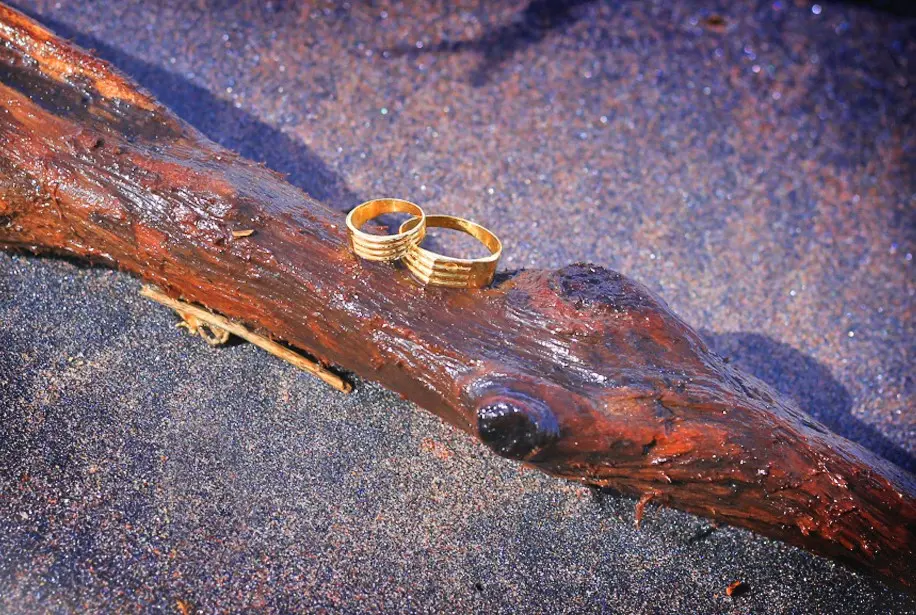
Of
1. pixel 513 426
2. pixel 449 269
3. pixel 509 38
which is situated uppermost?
pixel 509 38

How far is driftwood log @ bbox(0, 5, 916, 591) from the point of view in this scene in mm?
1538

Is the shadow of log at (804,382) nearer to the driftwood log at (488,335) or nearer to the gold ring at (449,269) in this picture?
the driftwood log at (488,335)

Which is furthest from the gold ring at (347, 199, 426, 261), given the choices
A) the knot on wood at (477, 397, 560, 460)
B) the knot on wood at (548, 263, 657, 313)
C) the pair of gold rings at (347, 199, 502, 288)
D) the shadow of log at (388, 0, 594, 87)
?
the shadow of log at (388, 0, 594, 87)

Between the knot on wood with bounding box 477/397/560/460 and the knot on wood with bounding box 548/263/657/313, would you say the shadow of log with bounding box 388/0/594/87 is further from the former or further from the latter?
the knot on wood with bounding box 477/397/560/460

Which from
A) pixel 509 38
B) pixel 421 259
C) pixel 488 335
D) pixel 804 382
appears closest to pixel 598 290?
pixel 488 335

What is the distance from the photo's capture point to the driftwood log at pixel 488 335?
5.05ft

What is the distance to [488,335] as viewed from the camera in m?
1.63

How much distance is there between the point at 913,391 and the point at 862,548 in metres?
0.99

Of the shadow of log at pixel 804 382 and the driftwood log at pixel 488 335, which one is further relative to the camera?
the shadow of log at pixel 804 382

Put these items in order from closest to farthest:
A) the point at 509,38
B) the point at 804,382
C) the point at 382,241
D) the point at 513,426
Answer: the point at 513,426
the point at 382,241
the point at 804,382
the point at 509,38

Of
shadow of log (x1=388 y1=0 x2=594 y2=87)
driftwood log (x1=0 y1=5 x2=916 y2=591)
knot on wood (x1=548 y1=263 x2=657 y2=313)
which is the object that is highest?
shadow of log (x1=388 y1=0 x2=594 y2=87)

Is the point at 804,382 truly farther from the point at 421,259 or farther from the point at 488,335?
the point at 421,259

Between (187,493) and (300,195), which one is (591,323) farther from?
(187,493)

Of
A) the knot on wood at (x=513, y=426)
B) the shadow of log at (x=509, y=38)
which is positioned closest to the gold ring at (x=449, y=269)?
the knot on wood at (x=513, y=426)
